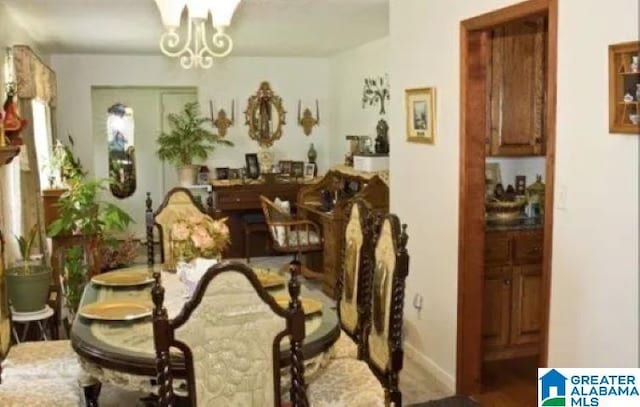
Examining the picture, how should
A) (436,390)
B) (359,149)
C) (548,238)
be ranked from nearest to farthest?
(548,238) → (436,390) → (359,149)

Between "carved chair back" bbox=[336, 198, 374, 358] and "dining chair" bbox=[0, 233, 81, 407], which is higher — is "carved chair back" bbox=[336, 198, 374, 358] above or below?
above

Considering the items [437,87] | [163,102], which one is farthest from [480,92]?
[163,102]

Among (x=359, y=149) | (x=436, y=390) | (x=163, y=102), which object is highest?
(x=163, y=102)

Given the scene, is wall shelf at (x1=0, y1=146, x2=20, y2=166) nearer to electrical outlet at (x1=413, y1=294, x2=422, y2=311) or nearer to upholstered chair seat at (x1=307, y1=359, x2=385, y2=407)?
upholstered chair seat at (x1=307, y1=359, x2=385, y2=407)

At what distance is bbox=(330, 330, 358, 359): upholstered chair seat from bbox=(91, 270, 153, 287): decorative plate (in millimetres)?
1058

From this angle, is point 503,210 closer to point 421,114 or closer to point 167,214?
point 421,114

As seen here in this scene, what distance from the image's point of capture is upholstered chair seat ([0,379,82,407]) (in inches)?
105

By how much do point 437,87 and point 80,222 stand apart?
117 inches

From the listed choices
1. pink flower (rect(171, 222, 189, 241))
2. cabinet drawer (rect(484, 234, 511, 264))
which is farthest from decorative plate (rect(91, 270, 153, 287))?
cabinet drawer (rect(484, 234, 511, 264))

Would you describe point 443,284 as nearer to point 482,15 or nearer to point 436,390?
point 436,390

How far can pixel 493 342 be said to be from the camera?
4332 millimetres

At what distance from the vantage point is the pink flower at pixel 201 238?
3160 millimetres

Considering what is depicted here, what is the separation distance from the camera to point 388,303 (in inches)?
115

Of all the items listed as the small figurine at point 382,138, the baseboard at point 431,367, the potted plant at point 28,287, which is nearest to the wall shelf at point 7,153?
the potted plant at point 28,287
